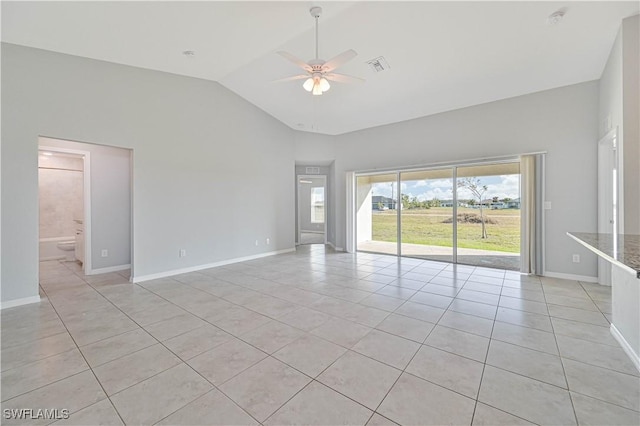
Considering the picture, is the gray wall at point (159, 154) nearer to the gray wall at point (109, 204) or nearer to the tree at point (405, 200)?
the gray wall at point (109, 204)

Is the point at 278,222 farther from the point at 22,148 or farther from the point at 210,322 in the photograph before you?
the point at 22,148

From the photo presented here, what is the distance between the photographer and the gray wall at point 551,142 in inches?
170

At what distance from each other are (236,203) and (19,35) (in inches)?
150

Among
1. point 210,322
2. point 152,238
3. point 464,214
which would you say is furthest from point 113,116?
point 464,214

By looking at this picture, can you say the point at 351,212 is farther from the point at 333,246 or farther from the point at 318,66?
the point at 318,66

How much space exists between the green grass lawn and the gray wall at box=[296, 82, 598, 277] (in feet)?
2.59

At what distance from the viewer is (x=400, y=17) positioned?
3363 mm

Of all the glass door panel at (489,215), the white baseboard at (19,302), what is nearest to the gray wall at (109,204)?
the white baseboard at (19,302)

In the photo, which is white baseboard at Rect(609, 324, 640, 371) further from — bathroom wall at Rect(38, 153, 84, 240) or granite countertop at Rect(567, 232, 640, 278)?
bathroom wall at Rect(38, 153, 84, 240)

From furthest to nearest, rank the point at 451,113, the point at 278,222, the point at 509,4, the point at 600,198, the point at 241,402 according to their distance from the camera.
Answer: the point at 278,222 < the point at 451,113 < the point at 600,198 < the point at 509,4 < the point at 241,402

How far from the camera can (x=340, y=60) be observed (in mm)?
3113

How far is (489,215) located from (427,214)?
1246 mm

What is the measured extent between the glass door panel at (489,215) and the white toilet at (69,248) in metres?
8.58

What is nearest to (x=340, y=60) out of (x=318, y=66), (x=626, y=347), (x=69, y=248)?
(x=318, y=66)
